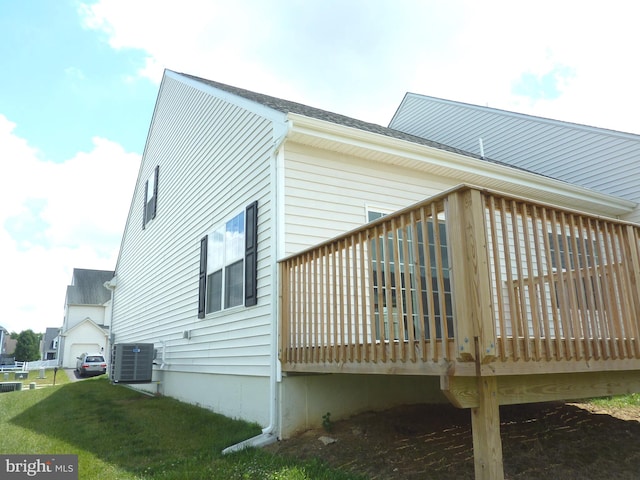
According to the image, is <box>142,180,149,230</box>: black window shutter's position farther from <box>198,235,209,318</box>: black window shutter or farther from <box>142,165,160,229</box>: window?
<box>198,235,209,318</box>: black window shutter

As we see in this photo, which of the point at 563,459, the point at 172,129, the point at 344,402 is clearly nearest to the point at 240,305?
the point at 344,402

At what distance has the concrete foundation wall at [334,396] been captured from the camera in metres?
5.22

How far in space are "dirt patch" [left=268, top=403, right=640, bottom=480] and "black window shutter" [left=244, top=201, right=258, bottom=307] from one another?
75.5 inches

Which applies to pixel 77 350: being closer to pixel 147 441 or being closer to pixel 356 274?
pixel 147 441

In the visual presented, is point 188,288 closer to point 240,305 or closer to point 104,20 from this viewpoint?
point 240,305

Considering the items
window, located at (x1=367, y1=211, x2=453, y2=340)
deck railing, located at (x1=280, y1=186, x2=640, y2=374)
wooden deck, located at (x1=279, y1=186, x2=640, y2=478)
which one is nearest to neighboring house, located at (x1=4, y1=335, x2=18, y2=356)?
window, located at (x1=367, y1=211, x2=453, y2=340)

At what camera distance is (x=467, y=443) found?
430cm

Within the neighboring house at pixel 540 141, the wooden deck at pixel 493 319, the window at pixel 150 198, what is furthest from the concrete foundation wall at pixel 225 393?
the neighboring house at pixel 540 141

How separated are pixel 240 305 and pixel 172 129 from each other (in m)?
6.35

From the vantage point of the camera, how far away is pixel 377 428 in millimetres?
4812

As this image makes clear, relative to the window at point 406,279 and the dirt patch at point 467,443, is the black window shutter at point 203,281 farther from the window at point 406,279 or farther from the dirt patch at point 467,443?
the dirt patch at point 467,443

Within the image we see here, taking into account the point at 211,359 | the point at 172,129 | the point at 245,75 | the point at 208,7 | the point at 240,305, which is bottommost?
the point at 211,359

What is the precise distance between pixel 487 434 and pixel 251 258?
13.2ft

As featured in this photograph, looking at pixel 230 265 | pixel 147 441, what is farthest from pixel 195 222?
pixel 147 441
